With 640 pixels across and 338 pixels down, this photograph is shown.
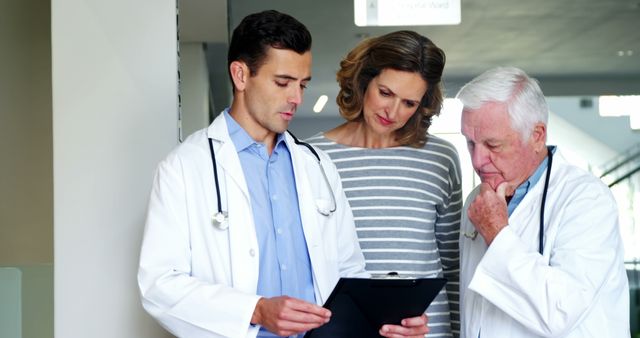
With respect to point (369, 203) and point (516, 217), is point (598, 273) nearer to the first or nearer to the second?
point (516, 217)

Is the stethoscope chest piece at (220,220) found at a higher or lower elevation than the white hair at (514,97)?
lower

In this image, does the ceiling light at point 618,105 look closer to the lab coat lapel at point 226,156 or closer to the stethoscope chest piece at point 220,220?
the lab coat lapel at point 226,156

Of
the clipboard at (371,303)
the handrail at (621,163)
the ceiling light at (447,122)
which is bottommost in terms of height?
the clipboard at (371,303)

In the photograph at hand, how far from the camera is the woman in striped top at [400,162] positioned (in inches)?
104

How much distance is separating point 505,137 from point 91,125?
1.33m

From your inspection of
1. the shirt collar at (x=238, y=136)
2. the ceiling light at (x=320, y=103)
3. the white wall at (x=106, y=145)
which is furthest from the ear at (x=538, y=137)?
the ceiling light at (x=320, y=103)

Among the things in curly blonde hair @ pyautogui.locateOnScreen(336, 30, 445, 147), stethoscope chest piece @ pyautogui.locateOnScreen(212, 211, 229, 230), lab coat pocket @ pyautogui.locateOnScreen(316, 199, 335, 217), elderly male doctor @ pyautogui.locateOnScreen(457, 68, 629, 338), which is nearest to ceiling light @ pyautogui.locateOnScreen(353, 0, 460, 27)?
curly blonde hair @ pyautogui.locateOnScreen(336, 30, 445, 147)

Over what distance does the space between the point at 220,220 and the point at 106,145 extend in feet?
2.81

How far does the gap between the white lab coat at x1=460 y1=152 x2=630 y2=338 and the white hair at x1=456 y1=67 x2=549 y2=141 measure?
0.42ft

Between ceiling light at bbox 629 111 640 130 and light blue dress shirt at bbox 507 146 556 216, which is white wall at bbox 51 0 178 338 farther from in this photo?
ceiling light at bbox 629 111 640 130

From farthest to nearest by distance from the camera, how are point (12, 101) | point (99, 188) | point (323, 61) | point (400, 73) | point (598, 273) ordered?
1. point (12, 101)
2. point (323, 61)
3. point (99, 188)
4. point (400, 73)
5. point (598, 273)

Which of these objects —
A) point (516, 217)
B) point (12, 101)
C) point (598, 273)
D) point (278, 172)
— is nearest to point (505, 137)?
point (516, 217)

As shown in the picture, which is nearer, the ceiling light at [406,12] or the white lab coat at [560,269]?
the white lab coat at [560,269]

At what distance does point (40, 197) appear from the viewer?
16.7ft
